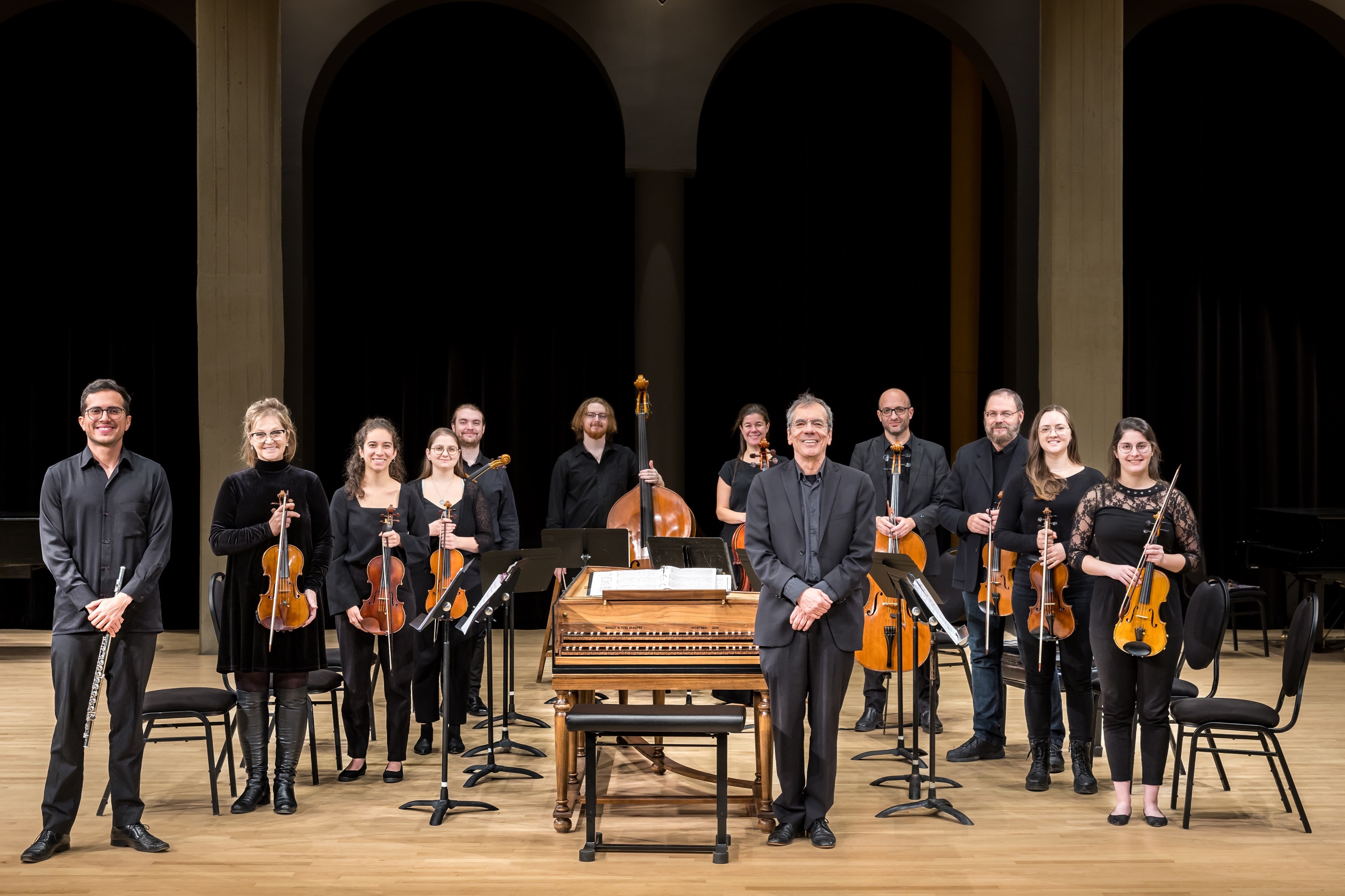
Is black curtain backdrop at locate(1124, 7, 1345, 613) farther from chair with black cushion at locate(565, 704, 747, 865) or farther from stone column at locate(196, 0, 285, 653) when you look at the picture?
chair with black cushion at locate(565, 704, 747, 865)

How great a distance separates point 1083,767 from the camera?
15.3ft

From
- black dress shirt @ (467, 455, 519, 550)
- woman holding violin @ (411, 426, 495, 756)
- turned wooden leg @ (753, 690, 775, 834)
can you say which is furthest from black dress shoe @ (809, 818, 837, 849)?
black dress shirt @ (467, 455, 519, 550)

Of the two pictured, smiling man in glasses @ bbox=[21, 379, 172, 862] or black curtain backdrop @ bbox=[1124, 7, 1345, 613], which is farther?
black curtain backdrop @ bbox=[1124, 7, 1345, 613]

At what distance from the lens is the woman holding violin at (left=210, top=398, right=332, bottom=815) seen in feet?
13.8

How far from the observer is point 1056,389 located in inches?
308

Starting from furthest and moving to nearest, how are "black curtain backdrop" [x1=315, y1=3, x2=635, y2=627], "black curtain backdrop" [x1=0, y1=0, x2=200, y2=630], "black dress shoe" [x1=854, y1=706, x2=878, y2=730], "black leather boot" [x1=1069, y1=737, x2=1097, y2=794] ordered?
"black curtain backdrop" [x1=315, y1=3, x2=635, y2=627] < "black curtain backdrop" [x1=0, y1=0, x2=200, y2=630] < "black dress shoe" [x1=854, y1=706, x2=878, y2=730] < "black leather boot" [x1=1069, y1=737, x2=1097, y2=794]

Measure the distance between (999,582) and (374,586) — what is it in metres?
2.47

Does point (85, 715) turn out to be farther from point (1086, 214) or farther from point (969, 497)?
point (1086, 214)

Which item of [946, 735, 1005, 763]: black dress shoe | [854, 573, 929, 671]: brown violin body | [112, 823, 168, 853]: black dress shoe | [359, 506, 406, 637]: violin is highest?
[359, 506, 406, 637]: violin

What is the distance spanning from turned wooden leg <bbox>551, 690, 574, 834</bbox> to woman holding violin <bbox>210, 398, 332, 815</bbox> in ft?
3.08

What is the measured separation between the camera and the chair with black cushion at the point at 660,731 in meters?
3.78

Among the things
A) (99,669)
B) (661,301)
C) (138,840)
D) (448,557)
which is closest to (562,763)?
(448,557)

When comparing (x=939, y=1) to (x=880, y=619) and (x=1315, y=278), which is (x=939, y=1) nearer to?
(x=1315, y=278)

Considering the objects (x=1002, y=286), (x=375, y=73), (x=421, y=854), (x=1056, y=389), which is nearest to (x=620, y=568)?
(x=421, y=854)
